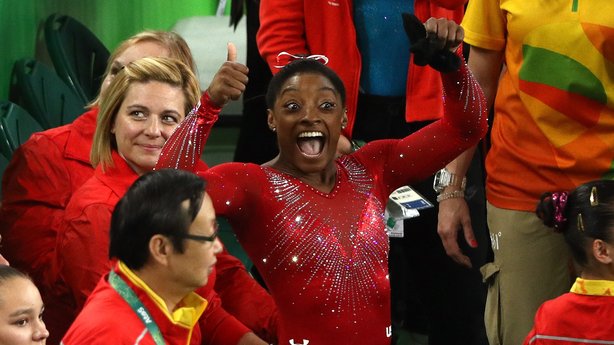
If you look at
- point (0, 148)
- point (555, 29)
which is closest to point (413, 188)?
point (555, 29)

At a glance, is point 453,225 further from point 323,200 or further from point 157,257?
point 157,257

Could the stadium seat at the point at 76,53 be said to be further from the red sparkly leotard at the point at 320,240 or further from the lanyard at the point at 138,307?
the lanyard at the point at 138,307

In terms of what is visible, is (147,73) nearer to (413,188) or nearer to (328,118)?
(328,118)

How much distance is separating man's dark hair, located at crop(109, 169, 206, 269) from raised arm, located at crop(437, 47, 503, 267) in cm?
132

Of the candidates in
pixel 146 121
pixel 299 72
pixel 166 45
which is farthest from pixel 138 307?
pixel 166 45

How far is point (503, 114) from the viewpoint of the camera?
383 centimetres

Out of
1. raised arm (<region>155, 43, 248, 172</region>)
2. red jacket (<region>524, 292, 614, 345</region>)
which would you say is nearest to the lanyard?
raised arm (<region>155, 43, 248, 172</region>)

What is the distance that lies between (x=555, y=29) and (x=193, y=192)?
4.38 feet

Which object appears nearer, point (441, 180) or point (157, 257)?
point (157, 257)

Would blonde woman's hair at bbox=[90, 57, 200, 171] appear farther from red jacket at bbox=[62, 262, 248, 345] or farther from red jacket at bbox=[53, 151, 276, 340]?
red jacket at bbox=[62, 262, 248, 345]

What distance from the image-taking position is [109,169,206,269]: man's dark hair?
8.87ft

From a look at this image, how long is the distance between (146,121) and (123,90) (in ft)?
0.40

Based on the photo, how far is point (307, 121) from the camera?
135 inches

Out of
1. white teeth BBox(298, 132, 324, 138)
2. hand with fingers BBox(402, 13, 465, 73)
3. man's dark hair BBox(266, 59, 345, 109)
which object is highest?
hand with fingers BBox(402, 13, 465, 73)
